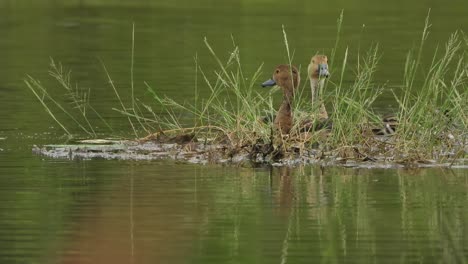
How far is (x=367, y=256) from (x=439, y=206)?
6.12ft

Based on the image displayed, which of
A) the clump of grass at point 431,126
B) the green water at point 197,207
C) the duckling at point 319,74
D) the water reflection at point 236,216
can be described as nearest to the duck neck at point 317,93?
the duckling at point 319,74

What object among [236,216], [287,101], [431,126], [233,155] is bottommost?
[236,216]

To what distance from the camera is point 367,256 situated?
9.56m

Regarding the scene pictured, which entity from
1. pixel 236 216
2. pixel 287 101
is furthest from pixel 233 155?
pixel 236 216

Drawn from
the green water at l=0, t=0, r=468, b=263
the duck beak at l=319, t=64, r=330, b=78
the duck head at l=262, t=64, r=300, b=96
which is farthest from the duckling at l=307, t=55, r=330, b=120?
the green water at l=0, t=0, r=468, b=263

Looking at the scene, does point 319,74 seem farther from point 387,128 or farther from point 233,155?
point 233,155

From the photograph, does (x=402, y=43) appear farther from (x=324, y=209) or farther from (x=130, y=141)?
(x=324, y=209)

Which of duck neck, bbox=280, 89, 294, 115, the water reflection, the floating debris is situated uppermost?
duck neck, bbox=280, 89, 294, 115

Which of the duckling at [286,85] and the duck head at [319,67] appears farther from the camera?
the duck head at [319,67]

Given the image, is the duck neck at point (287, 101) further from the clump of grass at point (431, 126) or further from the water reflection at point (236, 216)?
the water reflection at point (236, 216)

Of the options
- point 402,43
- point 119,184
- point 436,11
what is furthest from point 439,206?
point 436,11

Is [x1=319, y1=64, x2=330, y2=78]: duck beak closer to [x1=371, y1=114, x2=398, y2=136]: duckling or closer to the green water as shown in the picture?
[x1=371, y1=114, x2=398, y2=136]: duckling

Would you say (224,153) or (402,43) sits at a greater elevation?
(402,43)

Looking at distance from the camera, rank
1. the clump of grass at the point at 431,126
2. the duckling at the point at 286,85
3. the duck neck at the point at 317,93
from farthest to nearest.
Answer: the duck neck at the point at 317,93
the duckling at the point at 286,85
the clump of grass at the point at 431,126
